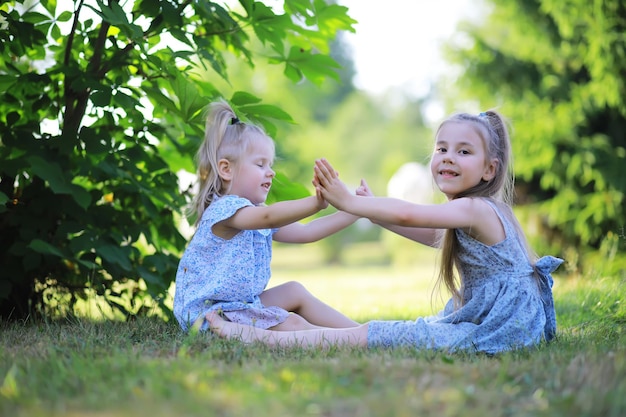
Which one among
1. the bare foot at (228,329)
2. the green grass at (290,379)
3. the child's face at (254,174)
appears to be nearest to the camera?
the green grass at (290,379)

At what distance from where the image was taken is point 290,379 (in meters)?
1.83

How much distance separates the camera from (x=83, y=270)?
366cm

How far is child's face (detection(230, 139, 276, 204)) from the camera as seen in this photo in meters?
3.14

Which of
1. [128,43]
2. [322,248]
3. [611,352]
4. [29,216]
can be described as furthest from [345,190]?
[322,248]

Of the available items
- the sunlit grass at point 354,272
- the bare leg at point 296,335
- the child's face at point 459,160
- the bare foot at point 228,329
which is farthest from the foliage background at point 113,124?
the sunlit grass at point 354,272

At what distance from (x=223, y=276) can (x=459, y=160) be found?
1.18 metres

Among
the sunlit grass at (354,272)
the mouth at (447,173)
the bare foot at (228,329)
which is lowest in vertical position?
the sunlit grass at (354,272)

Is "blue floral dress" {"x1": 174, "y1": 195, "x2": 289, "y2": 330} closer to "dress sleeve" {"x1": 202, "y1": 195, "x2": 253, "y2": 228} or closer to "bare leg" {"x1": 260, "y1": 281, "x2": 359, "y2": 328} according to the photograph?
"dress sleeve" {"x1": 202, "y1": 195, "x2": 253, "y2": 228}

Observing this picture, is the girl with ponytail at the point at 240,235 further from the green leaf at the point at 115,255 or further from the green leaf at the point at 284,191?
the green leaf at the point at 115,255

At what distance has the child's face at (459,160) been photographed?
9.75ft

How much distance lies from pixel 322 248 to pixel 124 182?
19.0 meters

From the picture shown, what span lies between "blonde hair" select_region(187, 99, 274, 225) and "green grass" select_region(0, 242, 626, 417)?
2.77ft

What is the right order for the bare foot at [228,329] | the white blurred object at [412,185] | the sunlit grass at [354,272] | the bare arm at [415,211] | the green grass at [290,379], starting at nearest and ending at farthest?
1. the green grass at [290,379]
2. the bare arm at [415,211]
3. the bare foot at [228,329]
4. the sunlit grass at [354,272]
5. the white blurred object at [412,185]

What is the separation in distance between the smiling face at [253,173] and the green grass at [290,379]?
0.83m
